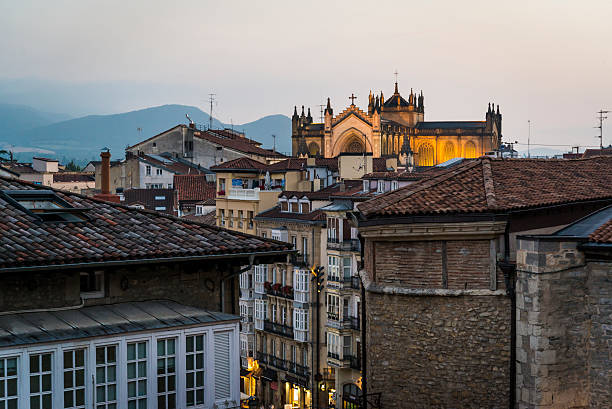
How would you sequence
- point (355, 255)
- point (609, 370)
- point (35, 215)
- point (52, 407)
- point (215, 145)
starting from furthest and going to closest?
1. point (215, 145)
2. point (355, 255)
3. point (609, 370)
4. point (35, 215)
5. point (52, 407)

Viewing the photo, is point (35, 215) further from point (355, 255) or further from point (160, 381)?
point (355, 255)

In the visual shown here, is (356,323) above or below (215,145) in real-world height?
below

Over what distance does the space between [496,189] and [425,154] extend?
131 m

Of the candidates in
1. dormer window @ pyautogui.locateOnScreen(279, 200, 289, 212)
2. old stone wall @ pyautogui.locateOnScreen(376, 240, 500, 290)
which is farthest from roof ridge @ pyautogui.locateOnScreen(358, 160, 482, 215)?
dormer window @ pyautogui.locateOnScreen(279, 200, 289, 212)

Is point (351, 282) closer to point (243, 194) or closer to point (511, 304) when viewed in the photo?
point (243, 194)

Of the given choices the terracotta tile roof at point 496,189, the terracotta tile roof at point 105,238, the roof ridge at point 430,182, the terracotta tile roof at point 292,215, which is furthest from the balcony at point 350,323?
the terracotta tile roof at point 105,238

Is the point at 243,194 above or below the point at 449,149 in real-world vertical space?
below

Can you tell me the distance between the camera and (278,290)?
53812 mm

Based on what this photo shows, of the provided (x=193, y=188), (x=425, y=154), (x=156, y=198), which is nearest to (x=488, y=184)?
(x=156, y=198)

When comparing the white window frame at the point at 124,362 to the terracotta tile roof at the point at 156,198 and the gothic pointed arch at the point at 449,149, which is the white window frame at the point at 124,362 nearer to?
the terracotta tile roof at the point at 156,198

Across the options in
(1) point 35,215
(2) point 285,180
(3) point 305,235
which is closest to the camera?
(1) point 35,215

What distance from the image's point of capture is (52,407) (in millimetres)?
13594

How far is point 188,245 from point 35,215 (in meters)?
2.41

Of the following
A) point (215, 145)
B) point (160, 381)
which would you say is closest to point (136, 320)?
point (160, 381)
